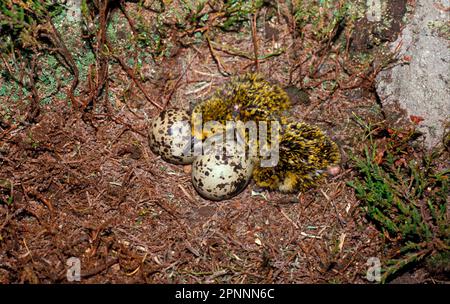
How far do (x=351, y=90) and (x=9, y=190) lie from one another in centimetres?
242

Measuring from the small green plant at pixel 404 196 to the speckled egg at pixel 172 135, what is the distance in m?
1.09

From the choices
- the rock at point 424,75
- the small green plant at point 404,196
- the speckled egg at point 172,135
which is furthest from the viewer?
the rock at point 424,75

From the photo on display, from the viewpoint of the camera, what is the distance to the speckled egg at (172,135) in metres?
3.05

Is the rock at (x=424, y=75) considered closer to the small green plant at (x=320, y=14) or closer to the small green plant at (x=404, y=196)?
the small green plant at (x=404, y=196)

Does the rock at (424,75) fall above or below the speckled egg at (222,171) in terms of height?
above

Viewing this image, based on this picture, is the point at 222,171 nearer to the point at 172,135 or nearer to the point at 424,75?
the point at 172,135

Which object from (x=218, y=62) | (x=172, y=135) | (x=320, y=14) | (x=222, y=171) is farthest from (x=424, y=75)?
(x=172, y=135)

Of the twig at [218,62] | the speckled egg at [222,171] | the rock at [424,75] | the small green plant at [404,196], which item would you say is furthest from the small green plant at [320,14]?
the speckled egg at [222,171]

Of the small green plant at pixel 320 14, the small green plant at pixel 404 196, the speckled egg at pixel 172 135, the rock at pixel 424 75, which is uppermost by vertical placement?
the small green plant at pixel 320 14

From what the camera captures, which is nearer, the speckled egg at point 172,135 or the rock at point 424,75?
the speckled egg at point 172,135

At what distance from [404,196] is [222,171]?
1152mm

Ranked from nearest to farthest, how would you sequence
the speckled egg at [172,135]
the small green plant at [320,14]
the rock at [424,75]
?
the speckled egg at [172,135]
the rock at [424,75]
the small green plant at [320,14]

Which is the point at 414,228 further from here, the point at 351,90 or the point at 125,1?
the point at 125,1

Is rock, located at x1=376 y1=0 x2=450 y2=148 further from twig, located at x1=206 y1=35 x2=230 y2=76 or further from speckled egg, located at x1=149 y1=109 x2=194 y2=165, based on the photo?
speckled egg, located at x1=149 y1=109 x2=194 y2=165
